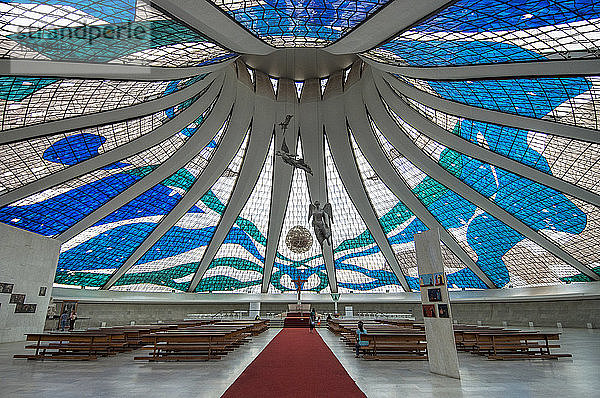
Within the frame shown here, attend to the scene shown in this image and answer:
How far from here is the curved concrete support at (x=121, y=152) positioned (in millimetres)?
19672

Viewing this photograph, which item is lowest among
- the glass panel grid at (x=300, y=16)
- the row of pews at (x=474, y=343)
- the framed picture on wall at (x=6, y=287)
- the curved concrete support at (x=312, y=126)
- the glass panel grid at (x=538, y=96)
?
the row of pews at (x=474, y=343)

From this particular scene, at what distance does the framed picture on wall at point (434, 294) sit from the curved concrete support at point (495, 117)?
13328mm

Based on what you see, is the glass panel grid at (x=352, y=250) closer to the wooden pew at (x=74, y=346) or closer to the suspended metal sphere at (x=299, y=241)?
the suspended metal sphere at (x=299, y=241)

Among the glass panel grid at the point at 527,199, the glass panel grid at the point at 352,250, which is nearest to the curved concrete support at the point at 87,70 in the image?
the glass panel grid at the point at 527,199

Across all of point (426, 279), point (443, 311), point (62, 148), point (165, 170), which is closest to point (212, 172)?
point (165, 170)

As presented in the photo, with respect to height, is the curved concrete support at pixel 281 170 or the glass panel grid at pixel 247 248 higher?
the curved concrete support at pixel 281 170

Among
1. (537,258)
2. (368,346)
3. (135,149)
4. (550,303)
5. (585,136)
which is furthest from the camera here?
(550,303)

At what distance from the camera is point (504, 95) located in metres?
17.8

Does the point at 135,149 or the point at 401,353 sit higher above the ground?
the point at 135,149

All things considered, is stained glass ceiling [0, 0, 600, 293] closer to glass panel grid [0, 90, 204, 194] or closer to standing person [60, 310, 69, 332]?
glass panel grid [0, 90, 204, 194]

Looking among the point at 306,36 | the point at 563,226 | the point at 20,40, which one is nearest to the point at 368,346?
the point at 306,36

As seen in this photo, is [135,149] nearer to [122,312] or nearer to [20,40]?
[20,40]

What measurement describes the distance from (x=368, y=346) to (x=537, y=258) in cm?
2289

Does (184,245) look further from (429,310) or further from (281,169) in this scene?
(429,310)
